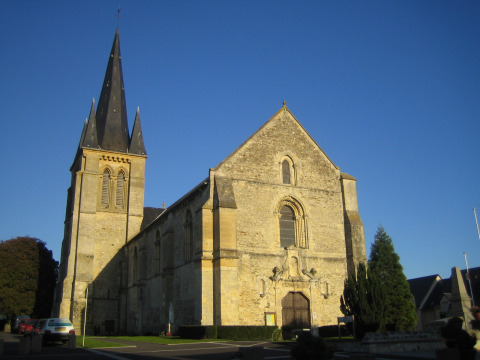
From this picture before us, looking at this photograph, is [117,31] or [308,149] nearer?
[308,149]

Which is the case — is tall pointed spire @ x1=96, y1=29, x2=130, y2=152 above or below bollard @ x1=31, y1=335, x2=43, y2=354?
above

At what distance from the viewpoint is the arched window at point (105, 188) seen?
45.2 m

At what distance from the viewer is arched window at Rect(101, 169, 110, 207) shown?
4517 cm

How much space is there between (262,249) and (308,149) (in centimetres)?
750

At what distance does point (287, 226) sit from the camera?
27859mm

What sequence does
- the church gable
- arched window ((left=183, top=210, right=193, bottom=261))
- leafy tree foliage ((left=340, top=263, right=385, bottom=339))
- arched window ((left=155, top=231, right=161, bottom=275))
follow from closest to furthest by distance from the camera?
leafy tree foliage ((left=340, top=263, right=385, bottom=339)) < the church gable < arched window ((left=183, top=210, right=193, bottom=261)) < arched window ((left=155, top=231, right=161, bottom=275))

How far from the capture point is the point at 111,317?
137 ft

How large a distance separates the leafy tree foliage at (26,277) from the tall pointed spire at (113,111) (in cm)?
1591

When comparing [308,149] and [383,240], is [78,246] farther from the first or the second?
[383,240]

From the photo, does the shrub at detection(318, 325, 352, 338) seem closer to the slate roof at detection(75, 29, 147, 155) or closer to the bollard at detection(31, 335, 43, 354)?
the bollard at detection(31, 335, 43, 354)

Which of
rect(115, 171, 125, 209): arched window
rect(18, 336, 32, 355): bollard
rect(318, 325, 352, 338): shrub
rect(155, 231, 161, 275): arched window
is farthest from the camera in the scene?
rect(115, 171, 125, 209): arched window

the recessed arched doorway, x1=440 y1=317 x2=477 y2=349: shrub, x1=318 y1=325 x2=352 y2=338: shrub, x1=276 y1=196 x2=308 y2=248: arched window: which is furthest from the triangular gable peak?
x1=440 y1=317 x2=477 y2=349: shrub

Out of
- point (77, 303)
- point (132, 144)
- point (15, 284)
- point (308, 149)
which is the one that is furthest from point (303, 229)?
point (15, 284)

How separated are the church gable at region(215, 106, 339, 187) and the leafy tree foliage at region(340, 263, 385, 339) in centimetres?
916
